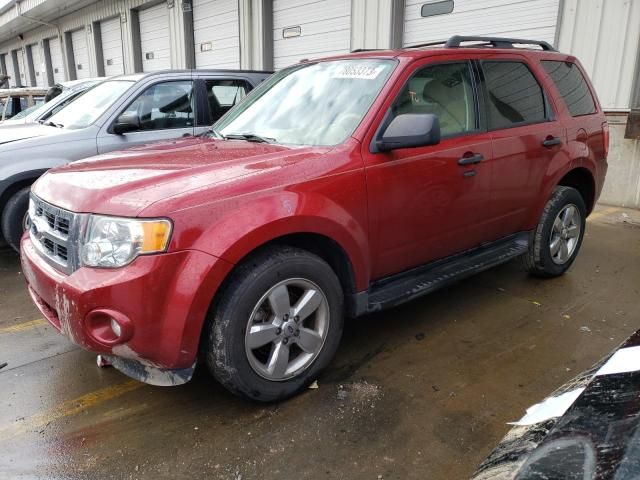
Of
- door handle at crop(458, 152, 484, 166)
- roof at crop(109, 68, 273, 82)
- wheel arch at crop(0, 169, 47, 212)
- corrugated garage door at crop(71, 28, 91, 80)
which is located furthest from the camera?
corrugated garage door at crop(71, 28, 91, 80)

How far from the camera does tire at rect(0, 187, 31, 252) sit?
15.3ft

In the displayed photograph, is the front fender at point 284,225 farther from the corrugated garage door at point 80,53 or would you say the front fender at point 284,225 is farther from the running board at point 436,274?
the corrugated garage door at point 80,53

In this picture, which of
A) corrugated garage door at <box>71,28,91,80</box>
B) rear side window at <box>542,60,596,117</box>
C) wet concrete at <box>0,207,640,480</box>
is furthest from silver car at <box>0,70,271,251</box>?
corrugated garage door at <box>71,28,91,80</box>

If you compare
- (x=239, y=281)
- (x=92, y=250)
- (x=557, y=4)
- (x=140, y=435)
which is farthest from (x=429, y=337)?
(x=557, y=4)

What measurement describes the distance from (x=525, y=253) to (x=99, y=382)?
131 inches

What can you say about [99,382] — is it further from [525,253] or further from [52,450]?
[525,253]

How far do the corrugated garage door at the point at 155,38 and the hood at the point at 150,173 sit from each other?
46.3 ft

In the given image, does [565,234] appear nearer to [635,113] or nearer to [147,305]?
[635,113]

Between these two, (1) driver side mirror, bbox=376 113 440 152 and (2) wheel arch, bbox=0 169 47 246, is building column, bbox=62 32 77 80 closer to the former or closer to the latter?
(2) wheel arch, bbox=0 169 47 246

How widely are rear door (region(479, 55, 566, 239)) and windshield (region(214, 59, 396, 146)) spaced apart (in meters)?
0.97

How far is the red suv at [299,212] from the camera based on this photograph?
226 centimetres

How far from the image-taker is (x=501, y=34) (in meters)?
7.96

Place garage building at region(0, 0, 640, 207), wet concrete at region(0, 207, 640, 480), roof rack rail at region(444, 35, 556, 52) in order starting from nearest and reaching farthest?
1. wet concrete at region(0, 207, 640, 480)
2. roof rack rail at region(444, 35, 556, 52)
3. garage building at region(0, 0, 640, 207)

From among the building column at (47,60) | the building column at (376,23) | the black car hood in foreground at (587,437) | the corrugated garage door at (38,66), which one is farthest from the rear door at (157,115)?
the corrugated garage door at (38,66)
